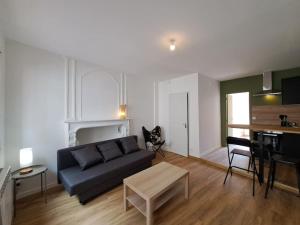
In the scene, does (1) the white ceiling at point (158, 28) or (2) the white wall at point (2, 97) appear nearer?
(1) the white ceiling at point (158, 28)

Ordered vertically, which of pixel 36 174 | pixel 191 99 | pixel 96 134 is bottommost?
pixel 36 174

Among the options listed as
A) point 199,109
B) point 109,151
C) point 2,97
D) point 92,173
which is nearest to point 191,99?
point 199,109

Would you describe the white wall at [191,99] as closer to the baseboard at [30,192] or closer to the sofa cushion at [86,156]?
the sofa cushion at [86,156]

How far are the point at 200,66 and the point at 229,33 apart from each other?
143cm

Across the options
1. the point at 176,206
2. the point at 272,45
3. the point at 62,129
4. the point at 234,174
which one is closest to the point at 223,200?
the point at 176,206

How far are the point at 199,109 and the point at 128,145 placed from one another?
2328mm

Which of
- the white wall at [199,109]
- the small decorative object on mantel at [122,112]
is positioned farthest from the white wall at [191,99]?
the small decorative object on mantel at [122,112]

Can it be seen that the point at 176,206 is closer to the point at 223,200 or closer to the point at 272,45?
the point at 223,200

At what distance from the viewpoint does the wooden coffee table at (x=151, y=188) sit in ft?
5.44

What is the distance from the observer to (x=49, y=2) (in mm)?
1391

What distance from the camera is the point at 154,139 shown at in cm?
436

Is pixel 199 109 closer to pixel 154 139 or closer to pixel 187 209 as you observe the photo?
pixel 154 139

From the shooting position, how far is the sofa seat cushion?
2037 mm

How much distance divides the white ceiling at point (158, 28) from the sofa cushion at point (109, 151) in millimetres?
1966
